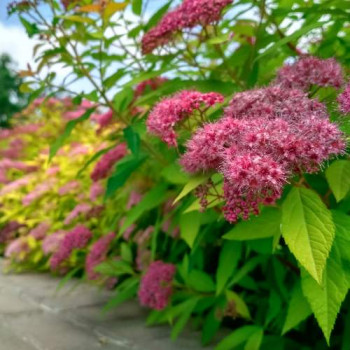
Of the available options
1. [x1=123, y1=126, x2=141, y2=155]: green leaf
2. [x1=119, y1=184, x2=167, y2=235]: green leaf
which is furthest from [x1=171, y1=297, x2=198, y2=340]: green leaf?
[x1=123, y1=126, x2=141, y2=155]: green leaf

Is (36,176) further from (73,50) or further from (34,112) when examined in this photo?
(73,50)

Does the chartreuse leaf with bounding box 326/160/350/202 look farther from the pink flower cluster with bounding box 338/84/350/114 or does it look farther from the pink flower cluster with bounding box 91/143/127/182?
the pink flower cluster with bounding box 91/143/127/182

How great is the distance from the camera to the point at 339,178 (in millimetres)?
1154

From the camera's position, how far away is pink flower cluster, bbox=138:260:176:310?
2090 millimetres

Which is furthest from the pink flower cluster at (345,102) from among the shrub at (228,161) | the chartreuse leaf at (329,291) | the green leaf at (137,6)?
the green leaf at (137,6)

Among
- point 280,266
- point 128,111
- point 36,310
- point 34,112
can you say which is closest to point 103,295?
point 36,310

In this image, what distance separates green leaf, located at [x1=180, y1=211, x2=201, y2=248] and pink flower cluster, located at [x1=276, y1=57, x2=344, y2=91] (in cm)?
54

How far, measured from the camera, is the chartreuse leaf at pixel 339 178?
1.13m

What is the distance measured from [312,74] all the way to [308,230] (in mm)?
467

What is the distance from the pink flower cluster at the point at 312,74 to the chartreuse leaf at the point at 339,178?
0.70 feet

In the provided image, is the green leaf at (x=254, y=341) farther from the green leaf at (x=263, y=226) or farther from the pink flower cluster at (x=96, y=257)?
the pink flower cluster at (x=96, y=257)

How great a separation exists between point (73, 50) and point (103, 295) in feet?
4.72

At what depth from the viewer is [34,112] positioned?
6176 mm

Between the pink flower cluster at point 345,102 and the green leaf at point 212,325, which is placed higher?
the pink flower cluster at point 345,102
